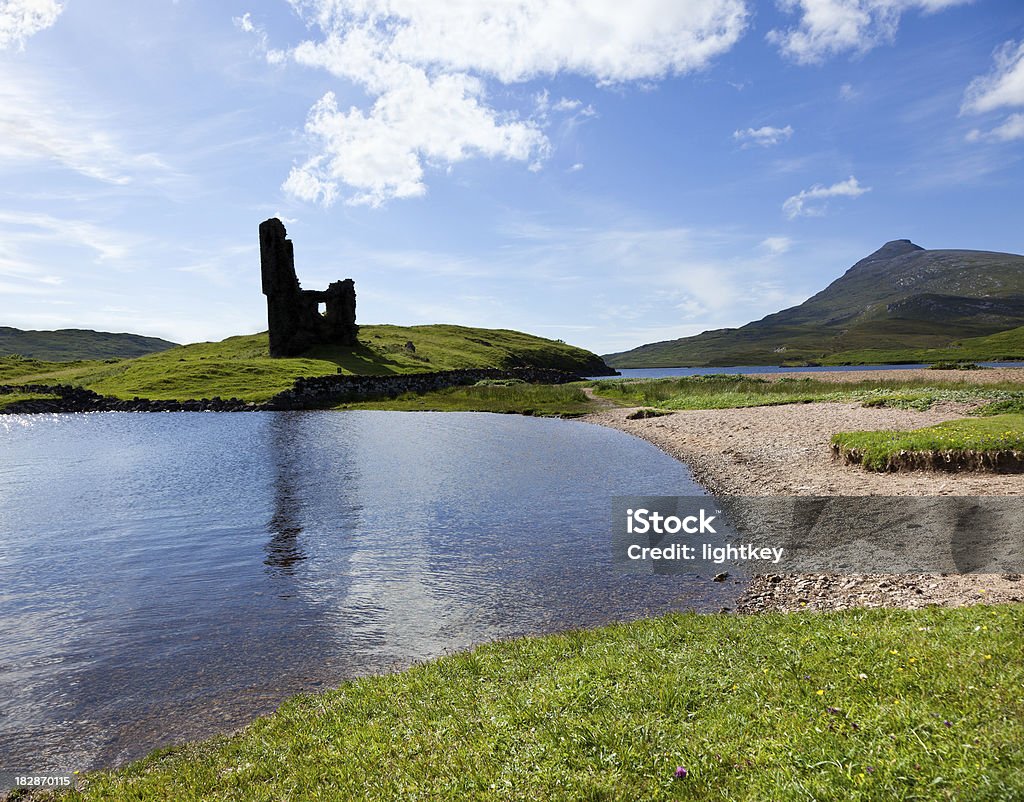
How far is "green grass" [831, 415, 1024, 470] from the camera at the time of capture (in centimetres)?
2359

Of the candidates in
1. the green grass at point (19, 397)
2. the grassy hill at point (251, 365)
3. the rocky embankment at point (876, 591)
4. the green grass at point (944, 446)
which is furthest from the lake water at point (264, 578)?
the green grass at point (19, 397)

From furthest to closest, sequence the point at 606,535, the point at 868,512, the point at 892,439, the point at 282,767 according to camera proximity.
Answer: the point at 892,439 → the point at 606,535 → the point at 868,512 → the point at 282,767

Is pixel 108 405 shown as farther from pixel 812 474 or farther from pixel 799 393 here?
pixel 812 474

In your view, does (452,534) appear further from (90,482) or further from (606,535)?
(90,482)

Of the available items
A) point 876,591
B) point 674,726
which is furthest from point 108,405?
point 674,726

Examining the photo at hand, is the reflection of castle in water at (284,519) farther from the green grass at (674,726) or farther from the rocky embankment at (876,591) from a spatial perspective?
the rocky embankment at (876,591)

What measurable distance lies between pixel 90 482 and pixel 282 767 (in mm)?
34972

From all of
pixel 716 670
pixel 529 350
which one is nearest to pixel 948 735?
pixel 716 670

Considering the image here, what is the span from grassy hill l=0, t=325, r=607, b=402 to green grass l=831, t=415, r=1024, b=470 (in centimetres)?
7898

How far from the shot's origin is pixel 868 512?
68.6 feet

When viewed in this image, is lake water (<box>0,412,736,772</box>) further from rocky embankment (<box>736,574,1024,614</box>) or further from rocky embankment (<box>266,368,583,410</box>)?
rocky embankment (<box>266,368,583,410</box>)

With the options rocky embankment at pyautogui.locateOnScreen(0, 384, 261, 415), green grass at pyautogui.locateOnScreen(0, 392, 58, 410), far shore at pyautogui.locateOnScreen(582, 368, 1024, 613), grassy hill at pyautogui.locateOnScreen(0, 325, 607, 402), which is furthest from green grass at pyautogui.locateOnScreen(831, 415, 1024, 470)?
green grass at pyautogui.locateOnScreen(0, 392, 58, 410)

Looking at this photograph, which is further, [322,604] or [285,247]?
[285,247]

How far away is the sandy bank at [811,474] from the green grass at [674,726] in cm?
349
